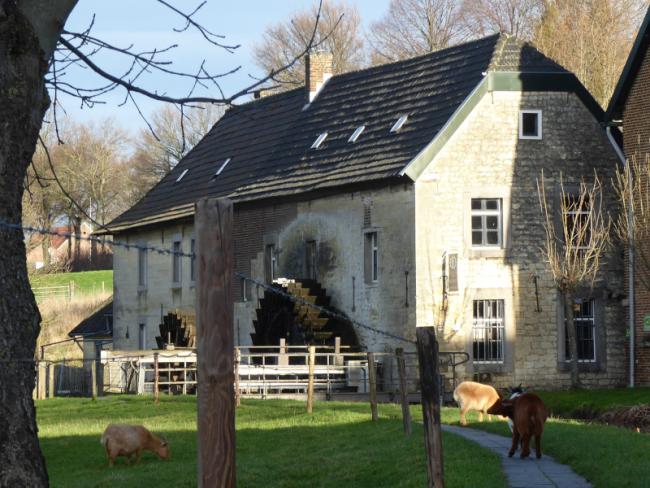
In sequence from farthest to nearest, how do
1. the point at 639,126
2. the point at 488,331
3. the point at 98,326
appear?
1. the point at 98,326
2. the point at 488,331
3. the point at 639,126

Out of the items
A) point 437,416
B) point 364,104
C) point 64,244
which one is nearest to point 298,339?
point 364,104

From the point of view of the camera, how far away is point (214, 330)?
8.44 metres

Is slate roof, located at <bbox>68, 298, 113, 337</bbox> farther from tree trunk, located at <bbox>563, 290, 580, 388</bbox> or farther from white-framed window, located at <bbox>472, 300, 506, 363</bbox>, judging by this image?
tree trunk, located at <bbox>563, 290, 580, 388</bbox>

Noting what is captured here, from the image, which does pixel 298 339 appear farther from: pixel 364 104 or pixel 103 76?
pixel 103 76

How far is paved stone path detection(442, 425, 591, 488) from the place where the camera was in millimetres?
14281

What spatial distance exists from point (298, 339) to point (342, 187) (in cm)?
411

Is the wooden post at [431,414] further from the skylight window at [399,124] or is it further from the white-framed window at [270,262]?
the white-framed window at [270,262]

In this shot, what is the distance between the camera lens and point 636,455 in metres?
16.5

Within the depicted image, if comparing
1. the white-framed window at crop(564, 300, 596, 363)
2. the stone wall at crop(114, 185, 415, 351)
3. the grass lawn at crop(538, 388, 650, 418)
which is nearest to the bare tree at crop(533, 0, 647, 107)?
the stone wall at crop(114, 185, 415, 351)

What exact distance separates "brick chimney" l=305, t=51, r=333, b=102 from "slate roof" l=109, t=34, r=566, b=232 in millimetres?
284

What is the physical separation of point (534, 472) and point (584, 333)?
21.1 metres

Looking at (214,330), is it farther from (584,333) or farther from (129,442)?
(584,333)

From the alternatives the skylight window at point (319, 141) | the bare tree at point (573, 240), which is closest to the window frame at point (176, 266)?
the skylight window at point (319, 141)

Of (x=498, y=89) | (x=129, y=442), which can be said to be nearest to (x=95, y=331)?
(x=498, y=89)
